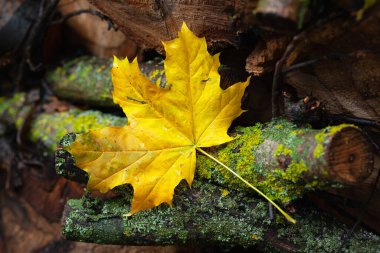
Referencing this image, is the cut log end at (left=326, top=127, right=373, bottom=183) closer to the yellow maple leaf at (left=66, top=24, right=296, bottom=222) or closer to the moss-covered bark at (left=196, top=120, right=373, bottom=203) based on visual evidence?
the moss-covered bark at (left=196, top=120, right=373, bottom=203)

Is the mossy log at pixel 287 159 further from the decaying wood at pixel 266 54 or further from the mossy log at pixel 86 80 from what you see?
the mossy log at pixel 86 80

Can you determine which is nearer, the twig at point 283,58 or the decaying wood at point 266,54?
the twig at point 283,58

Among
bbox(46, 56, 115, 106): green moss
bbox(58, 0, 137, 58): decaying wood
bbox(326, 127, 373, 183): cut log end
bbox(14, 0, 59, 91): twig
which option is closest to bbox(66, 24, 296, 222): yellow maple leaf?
bbox(326, 127, 373, 183): cut log end

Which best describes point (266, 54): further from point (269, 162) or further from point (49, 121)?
point (49, 121)

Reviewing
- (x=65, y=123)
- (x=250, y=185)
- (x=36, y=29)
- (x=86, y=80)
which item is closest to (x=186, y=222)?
(x=250, y=185)

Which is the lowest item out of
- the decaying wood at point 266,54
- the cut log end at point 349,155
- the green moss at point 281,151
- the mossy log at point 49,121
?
the mossy log at point 49,121

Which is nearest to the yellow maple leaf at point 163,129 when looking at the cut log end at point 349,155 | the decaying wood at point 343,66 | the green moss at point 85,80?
the decaying wood at point 343,66
